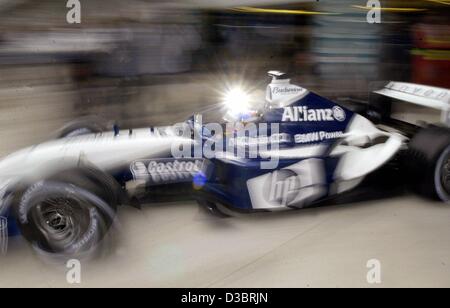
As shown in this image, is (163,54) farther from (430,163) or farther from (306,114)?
(430,163)

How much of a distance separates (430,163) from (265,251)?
1.00m

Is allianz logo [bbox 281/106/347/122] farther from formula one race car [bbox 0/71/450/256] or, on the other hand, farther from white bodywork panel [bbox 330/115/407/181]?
white bodywork panel [bbox 330/115/407/181]

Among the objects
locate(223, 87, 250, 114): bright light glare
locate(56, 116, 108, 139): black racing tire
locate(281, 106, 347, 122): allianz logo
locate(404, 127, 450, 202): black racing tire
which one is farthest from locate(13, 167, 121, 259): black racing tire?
locate(404, 127, 450, 202): black racing tire

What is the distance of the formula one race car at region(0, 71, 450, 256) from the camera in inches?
70.9

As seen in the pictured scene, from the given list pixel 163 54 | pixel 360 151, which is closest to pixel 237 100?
pixel 163 54

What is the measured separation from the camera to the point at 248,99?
7.05ft

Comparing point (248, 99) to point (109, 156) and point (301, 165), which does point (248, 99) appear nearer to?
point (301, 165)

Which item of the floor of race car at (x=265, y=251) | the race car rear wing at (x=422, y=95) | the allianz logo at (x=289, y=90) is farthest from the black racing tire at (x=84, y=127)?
the race car rear wing at (x=422, y=95)

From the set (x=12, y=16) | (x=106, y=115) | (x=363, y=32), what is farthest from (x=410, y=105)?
(x=12, y=16)

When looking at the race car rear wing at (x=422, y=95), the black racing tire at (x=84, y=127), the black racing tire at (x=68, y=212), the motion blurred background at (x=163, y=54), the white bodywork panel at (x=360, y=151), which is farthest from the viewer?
the race car rear wing at (x=422, y=95)

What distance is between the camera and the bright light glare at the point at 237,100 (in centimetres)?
211

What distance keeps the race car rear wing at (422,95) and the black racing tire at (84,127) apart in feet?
4.96

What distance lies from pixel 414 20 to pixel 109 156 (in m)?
1.82

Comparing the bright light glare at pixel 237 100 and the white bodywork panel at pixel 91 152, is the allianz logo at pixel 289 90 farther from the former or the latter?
the white bodywork panel at pixel 91 152
